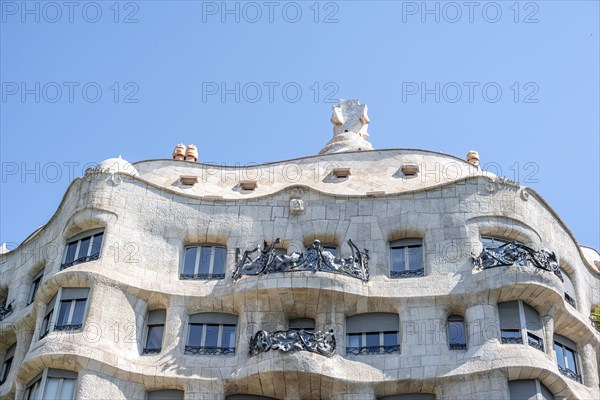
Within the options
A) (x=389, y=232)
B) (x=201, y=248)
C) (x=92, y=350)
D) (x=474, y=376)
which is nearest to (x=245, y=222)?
(x=201, y=248)

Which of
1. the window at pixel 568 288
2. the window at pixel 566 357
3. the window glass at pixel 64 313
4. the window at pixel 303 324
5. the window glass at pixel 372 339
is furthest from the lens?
the window at pixel 568 288

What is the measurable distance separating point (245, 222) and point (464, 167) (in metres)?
8.57

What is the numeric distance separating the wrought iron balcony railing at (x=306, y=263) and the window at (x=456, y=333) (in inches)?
123

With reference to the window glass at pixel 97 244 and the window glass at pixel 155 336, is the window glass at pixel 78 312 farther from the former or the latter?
the window glass at pixel 155 336

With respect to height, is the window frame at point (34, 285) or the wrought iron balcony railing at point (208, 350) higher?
the window frame at point (34, 285)

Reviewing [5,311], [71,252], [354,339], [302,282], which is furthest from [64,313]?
[354,339]

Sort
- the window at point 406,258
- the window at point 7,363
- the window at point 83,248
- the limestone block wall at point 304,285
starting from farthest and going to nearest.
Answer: the window at point 7,363, the window at point 83,248, the window at point 406,258, the limestone block wall at point 304,285

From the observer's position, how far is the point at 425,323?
36.1 m

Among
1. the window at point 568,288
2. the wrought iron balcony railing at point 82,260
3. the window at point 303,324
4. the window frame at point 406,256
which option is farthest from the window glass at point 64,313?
the window at point 568,288

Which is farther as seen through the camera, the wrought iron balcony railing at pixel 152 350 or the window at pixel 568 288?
the window at pixel 568 288

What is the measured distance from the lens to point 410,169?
41.3m

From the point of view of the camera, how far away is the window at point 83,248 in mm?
37781

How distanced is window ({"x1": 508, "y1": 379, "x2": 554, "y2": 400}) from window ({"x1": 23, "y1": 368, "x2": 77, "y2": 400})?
1334 centimetres

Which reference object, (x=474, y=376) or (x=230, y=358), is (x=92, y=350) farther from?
(x=474, y=376)
